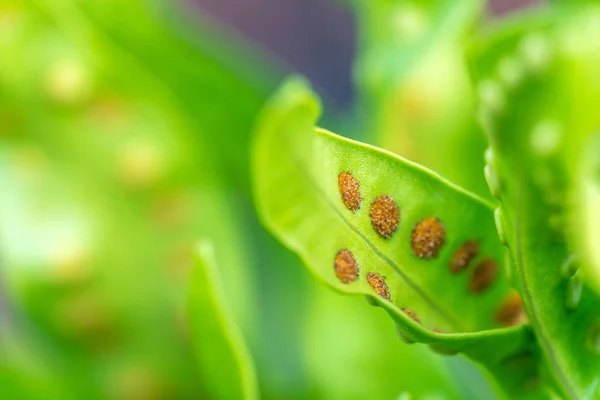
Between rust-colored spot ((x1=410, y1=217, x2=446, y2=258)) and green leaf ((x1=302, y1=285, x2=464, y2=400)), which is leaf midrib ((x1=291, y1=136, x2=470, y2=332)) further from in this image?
green leaf ((x1=302, y1=285, x2=464, y2=400))

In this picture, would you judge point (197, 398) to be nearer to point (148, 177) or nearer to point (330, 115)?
point (148, 177)

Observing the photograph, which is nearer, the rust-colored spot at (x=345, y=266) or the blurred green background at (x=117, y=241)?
the rust-colored spot at (x=345, y=266)

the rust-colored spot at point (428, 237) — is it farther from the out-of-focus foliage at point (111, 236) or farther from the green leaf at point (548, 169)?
the out-of-focus foliage at point (111, 236)

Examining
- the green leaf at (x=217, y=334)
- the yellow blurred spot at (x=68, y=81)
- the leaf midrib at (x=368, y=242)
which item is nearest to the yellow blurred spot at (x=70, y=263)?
the yellow blurred spot at (x=68, y=81)

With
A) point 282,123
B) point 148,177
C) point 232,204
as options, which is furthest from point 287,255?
point 282,123

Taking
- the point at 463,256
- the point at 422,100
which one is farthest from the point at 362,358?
the point at 463,256

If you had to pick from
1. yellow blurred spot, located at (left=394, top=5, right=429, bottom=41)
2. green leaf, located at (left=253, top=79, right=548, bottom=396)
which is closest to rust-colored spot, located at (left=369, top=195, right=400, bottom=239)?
green leaf, located at (left=253, top=79, right=548, bottom=396)
